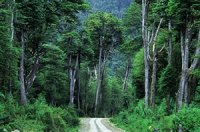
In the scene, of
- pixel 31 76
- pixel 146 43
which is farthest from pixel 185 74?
pixel 31 76

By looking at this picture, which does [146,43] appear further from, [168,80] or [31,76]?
[31,76]

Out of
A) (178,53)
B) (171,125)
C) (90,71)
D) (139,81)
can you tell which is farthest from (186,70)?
(90,71)

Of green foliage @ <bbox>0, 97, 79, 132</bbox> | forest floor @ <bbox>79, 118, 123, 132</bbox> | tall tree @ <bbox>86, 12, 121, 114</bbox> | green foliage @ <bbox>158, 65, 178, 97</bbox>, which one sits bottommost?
forest floor @ <bbox>79, 118, 123, 132</bbox>

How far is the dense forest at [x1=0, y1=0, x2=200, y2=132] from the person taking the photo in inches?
1134

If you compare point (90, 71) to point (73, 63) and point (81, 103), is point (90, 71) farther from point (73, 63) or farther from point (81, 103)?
point (73, 63)

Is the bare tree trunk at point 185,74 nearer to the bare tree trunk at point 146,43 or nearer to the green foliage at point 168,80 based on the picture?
the green foliage at point 168,80

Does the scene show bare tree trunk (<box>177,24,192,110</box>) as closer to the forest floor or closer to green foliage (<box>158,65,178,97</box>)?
green foliage (<box>158,65,178,97</box>)

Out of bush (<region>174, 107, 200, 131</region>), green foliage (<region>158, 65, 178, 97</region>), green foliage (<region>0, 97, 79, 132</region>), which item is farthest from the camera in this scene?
green foliage (<region>158, 65, 178, 97</region>)

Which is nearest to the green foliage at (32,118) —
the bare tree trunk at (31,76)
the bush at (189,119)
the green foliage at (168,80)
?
the bare tree trunk at (31,76)

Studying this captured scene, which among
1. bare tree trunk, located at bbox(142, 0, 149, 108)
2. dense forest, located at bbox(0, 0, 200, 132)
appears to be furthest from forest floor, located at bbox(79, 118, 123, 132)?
bare tree trunk, located at bbox(142, 0, 149, 108)

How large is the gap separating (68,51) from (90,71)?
2060 cm

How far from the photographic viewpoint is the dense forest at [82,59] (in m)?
28.8

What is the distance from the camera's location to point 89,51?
227 feet

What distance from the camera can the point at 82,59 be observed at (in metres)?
72.2
